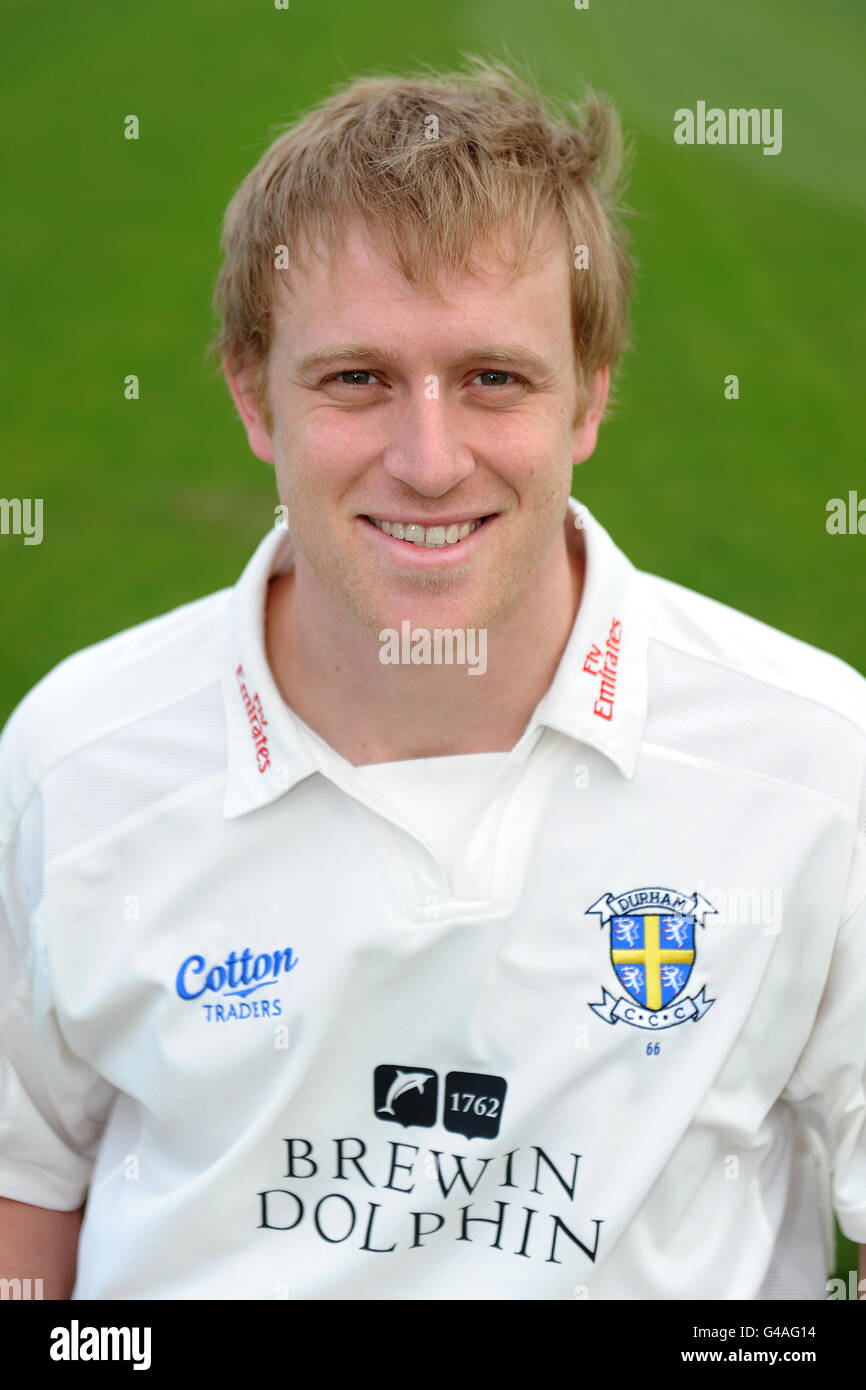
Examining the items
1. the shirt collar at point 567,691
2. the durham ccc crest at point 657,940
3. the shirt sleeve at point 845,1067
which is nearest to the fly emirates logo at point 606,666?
the shirt collar at point 567,691

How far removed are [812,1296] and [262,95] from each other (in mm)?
6776

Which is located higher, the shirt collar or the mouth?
the mouth

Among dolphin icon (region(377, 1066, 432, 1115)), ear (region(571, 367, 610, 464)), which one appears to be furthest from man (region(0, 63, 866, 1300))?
ear (region(571, 367, 610, 464))

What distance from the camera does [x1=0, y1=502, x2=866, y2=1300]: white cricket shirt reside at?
207 centimetres

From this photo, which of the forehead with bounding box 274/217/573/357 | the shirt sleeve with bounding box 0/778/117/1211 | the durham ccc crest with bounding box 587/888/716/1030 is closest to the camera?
the forehead with bounding box 274/217/573/357

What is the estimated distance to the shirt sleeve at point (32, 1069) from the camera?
223 centimetres

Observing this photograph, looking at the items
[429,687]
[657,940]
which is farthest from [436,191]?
[657,940]

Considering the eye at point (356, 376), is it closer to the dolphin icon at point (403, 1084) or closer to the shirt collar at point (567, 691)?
the shirt collar at point (567, 691)

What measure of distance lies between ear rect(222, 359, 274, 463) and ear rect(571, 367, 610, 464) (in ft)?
1.49

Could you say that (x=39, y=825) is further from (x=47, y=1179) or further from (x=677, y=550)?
(x=677, y=550)

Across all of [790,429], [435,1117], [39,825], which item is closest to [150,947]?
→ [39,825]

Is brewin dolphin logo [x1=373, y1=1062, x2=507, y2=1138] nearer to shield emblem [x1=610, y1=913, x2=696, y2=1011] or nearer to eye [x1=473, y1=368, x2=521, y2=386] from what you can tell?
shield emblem [x1=610, y1=913, x2=696, y2=1011]

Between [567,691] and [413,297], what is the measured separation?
571 millimetres

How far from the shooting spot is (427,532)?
2068mm
